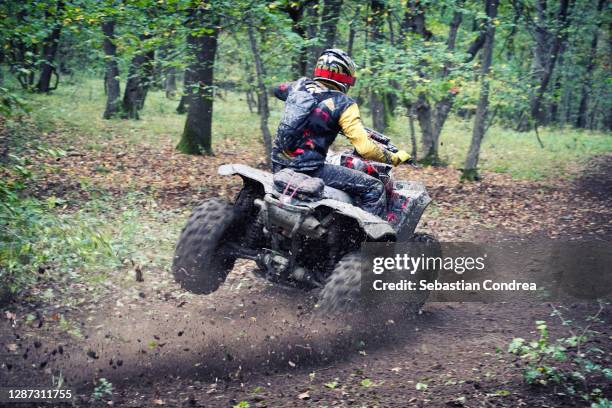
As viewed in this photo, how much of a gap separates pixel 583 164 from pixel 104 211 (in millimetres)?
15661

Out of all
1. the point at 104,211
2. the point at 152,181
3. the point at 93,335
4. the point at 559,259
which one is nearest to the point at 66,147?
the point at 152,181

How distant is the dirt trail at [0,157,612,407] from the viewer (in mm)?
4520

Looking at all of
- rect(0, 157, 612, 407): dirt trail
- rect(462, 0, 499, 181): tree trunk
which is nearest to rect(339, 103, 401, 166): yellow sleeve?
rect(0, 157, 612, 407): dirt trail

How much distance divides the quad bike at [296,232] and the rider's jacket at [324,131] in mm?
228

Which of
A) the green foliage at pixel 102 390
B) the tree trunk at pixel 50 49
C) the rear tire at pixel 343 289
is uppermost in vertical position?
the tree trunk at pixel 50 49

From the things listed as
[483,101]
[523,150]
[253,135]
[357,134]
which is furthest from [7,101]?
[523,150]

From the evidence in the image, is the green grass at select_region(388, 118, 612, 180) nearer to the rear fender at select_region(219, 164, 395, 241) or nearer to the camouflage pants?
the camouflage pants

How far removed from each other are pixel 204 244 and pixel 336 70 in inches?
84.7

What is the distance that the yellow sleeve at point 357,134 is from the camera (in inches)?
224

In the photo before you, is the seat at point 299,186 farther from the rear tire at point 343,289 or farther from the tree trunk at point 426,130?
the tree trunk at point 426,130

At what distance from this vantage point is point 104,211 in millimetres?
9383

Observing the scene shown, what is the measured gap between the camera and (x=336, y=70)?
5.84m

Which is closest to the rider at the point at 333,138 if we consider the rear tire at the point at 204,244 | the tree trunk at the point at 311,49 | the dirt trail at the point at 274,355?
the rear tire at the point at 204,244

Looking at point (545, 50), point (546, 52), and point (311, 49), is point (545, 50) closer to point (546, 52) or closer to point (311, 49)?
point (546, 52)
